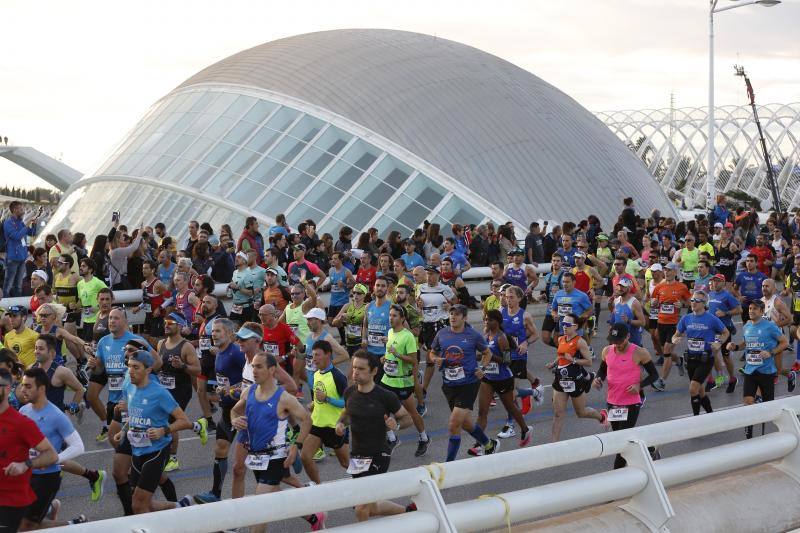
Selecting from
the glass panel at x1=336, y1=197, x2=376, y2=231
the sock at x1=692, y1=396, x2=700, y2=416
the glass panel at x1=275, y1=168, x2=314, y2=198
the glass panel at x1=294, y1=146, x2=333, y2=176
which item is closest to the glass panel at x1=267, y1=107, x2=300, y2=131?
the glass panel at x1=294, y1=146, x2=333, y2=176

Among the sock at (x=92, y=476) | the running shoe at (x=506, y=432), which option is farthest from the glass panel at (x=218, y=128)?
the sock at (x=92, y=476)

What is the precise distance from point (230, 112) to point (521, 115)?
8292 millimetres

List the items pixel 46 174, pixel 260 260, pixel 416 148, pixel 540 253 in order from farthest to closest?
pixel 46 174 < pixel 416 148 < pixel 540 253 < pixel 260 260

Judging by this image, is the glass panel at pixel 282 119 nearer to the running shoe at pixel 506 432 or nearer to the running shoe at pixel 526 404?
the running shoe at pixel 526 404

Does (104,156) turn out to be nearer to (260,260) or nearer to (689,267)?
(260,260)

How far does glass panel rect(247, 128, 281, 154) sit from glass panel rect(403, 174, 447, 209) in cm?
397

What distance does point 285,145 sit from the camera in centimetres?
2741

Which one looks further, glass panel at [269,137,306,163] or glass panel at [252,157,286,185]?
glass panel at [269,137,306,163]

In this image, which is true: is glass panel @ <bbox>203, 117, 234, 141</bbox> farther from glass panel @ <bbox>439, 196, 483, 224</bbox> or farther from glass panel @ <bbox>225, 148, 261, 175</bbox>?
glass panel @ <bbox>439, 196, 483, 224</bbox>

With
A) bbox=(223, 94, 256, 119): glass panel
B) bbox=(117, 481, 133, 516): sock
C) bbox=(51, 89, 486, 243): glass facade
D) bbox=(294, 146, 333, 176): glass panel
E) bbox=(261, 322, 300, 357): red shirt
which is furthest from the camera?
bbox=(223, 94, 256, 119): glass panel

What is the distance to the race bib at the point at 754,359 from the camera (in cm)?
1183

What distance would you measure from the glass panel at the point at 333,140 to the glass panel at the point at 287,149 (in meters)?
0.49

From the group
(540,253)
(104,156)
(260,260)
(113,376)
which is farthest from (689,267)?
(104,156)

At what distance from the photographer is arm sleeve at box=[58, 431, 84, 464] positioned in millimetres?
7754
